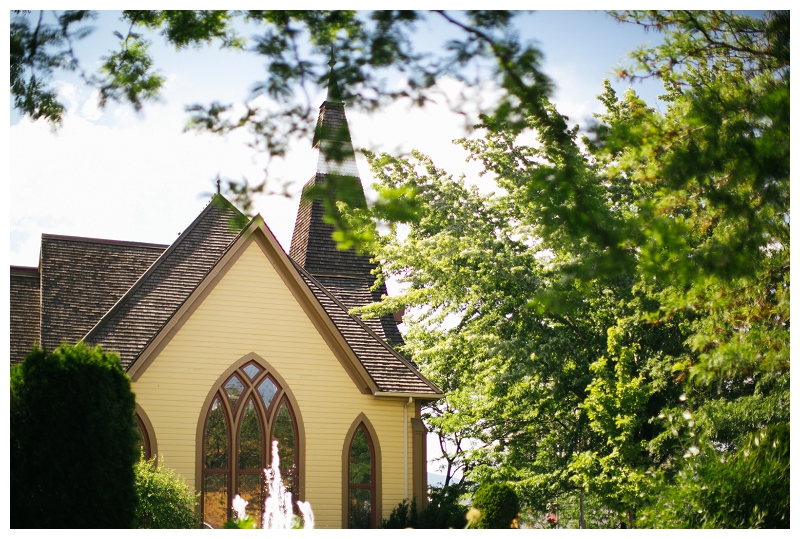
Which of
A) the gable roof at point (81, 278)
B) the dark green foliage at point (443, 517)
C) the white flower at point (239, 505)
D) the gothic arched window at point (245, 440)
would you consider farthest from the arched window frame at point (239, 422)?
the gable roof at point (81, 278)

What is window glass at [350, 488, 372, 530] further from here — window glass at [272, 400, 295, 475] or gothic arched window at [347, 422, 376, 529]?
window glass at [272, 400, 295, 475]

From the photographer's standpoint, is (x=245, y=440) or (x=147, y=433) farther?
(x=245, y=440)

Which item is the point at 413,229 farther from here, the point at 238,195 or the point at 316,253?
the point at 238,195

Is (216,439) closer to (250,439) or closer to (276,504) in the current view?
(250,439)

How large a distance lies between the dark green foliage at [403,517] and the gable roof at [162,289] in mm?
5256

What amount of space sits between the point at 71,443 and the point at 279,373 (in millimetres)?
5903

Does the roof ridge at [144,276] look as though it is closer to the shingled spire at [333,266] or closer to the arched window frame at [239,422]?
the arched window frame at [239,422]

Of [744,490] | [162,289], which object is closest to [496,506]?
[744,490]

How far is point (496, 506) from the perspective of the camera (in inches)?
547

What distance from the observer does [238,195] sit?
19.0 ft

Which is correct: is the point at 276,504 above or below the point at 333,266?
below

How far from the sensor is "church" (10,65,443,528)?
49.4ft
